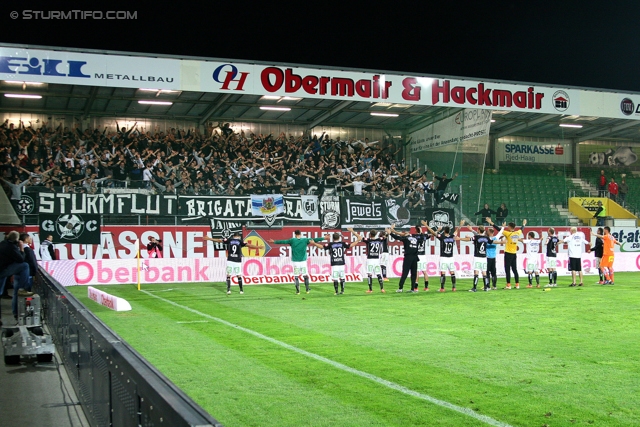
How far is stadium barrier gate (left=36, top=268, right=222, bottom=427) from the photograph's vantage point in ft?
11.9

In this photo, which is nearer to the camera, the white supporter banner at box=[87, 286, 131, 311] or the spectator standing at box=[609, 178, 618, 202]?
the white supporter banner at box=[87, 286, 131, 311]

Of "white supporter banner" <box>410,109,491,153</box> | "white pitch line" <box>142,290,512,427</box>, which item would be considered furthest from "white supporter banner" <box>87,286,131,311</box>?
"white supporter banner" <box>410,109,491,153</box>

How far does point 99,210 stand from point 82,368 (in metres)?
20.6

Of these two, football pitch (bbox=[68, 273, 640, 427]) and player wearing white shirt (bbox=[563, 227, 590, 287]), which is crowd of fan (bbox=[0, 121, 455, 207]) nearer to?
player wearing white shirt (bbox=[563, 227, 590, 287])

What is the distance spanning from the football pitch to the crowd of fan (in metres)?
12.3

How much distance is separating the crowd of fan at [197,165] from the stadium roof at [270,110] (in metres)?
1.38

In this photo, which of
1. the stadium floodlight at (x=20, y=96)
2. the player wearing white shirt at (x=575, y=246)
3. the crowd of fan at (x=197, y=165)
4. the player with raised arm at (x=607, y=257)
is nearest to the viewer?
the player wearing white shirt at (x=575, y=246)

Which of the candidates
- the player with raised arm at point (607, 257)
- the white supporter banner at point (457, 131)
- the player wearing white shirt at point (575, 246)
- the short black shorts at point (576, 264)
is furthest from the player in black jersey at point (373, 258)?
the white supporter banner at point (457, 131)

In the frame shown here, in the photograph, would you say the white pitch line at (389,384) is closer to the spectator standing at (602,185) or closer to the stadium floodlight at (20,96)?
the stadium floodlight at (20,96)

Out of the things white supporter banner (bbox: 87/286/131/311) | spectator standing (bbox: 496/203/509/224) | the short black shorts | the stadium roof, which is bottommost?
white supporter banner (bbox: 87/286/131/311)

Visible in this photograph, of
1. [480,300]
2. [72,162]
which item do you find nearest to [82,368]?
[480,300]

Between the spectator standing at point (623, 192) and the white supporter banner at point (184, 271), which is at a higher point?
the spectator standing at point (623, 192)

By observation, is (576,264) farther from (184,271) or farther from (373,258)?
(184,271)

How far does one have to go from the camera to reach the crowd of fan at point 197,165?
29.2 meters
